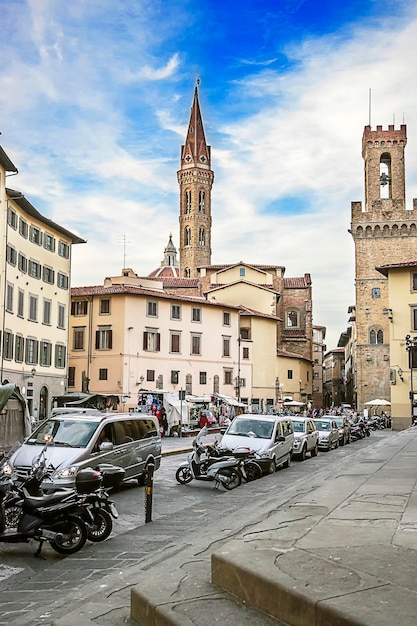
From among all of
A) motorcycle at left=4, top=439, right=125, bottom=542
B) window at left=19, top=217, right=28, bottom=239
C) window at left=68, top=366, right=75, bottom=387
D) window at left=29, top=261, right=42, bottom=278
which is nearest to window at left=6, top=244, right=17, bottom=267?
window at left=19, top=217, right=28, bottom=239

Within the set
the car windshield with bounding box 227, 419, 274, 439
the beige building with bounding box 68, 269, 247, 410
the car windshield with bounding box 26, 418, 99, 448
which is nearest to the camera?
the car windshield with bounding box 26, 418, 99, 448

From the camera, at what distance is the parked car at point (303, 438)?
24505 mm

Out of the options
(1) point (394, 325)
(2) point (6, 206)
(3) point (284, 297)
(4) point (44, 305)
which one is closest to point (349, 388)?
(3) point (284, 297)

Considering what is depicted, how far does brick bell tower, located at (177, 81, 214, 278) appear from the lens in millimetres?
115000

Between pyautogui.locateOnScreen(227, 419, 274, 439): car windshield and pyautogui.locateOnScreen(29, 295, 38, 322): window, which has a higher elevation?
pyautogui.locateOnScreen(29, 295, 38, 322): window

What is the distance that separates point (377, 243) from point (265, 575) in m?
68.8

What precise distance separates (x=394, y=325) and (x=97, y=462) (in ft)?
132

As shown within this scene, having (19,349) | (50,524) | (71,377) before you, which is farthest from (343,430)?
(50,524)

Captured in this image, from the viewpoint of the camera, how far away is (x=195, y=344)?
5625 centimetres

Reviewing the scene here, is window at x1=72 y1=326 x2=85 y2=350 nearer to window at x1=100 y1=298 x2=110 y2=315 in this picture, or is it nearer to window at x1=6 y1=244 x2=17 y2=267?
window at x1=100 y1=298 x2=110 y2=315

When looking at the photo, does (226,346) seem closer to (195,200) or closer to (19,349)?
(19,349)

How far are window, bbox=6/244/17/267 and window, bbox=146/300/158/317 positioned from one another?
17.3 meters

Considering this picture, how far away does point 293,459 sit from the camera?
24922 millimetres

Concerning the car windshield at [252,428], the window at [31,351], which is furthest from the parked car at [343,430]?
the window at [31,351]
